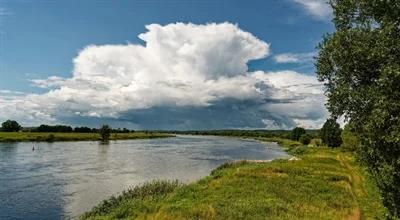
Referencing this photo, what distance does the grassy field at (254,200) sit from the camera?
98.9ft

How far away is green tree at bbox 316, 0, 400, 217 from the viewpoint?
55.0 feet

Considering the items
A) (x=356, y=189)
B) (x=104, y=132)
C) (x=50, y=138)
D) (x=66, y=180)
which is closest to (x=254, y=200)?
(x=356, y=189)

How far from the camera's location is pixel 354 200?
37.9m

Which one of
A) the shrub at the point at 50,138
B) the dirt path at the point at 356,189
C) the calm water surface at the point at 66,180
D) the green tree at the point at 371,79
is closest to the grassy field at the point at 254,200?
the dirt path at the point at 356,189

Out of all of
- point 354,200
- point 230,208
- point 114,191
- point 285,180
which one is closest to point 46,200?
point 114,191

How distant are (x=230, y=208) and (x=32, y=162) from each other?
5561 cm

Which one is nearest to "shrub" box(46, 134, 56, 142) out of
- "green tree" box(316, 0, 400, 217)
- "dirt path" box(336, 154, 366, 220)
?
"dirt path" box(336, 154, 366, 220)

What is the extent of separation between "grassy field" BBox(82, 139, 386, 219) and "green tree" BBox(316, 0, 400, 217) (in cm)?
1082

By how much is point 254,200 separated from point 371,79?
18.2 m

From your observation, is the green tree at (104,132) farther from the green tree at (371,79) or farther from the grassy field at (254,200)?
the green tree at (371,79)

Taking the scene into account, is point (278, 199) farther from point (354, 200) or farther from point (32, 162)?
point (32, 162)

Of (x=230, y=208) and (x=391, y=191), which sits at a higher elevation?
(x=391, y=191)

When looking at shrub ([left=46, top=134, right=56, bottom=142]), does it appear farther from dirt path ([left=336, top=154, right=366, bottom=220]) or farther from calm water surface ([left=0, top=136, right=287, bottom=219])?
dirt path ([left=336, top=154, right=366, bottom=220])

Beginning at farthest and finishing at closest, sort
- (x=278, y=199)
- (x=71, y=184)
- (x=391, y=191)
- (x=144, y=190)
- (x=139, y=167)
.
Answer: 1. (x=139, y=167)
2. (x=71, y=184)
3. (x=144, y=190)
4. (x=278, y=199)
5. (x=391, y=191)
